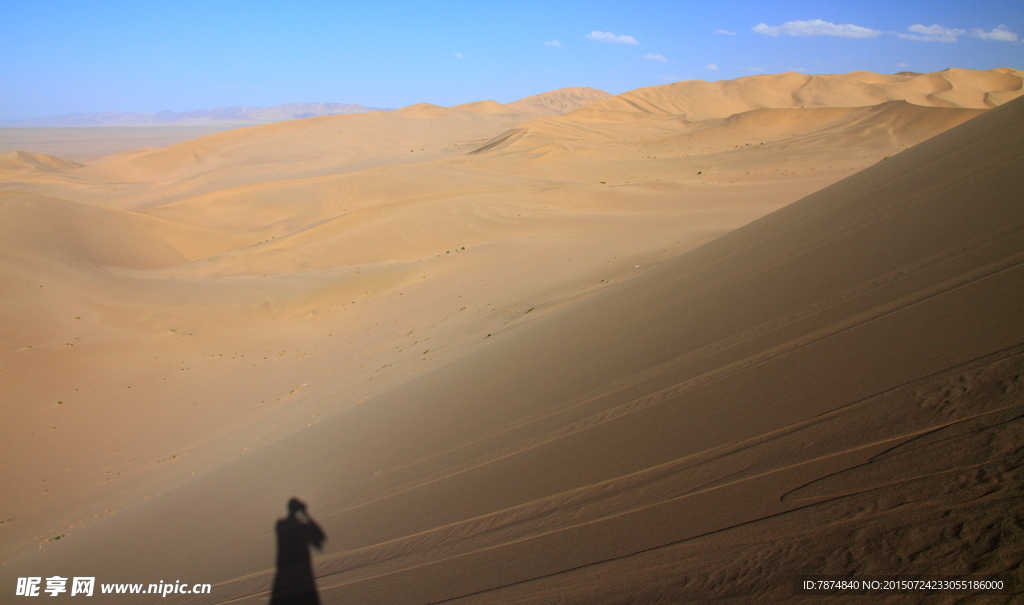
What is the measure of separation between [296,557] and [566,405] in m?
2.05

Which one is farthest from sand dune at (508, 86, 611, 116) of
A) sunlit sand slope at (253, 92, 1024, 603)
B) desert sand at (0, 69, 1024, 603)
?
sunlit sand slope at (253, 92, 1024, 603)

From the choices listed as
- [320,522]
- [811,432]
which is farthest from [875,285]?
[320,522]

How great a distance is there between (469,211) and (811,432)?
18142 millimetres

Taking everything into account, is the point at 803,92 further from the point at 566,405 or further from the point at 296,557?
the point at 296,557

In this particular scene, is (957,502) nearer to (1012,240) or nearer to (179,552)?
(1012,240)

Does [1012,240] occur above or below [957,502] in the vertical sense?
above

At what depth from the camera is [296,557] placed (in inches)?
147

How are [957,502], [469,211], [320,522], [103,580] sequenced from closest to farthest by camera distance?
[957,502] → [320,522] → [103,580] → [469,211]

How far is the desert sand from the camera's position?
214 cm

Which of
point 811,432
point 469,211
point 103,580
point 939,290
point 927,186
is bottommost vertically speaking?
point 103,580

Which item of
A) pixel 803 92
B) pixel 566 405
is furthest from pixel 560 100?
pixel 566 405

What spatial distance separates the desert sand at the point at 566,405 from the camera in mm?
2139

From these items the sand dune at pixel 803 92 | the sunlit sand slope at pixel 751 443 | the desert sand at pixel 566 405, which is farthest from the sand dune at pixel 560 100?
the sunlit sand slope at pixel 751 443

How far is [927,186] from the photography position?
17.6 ft
